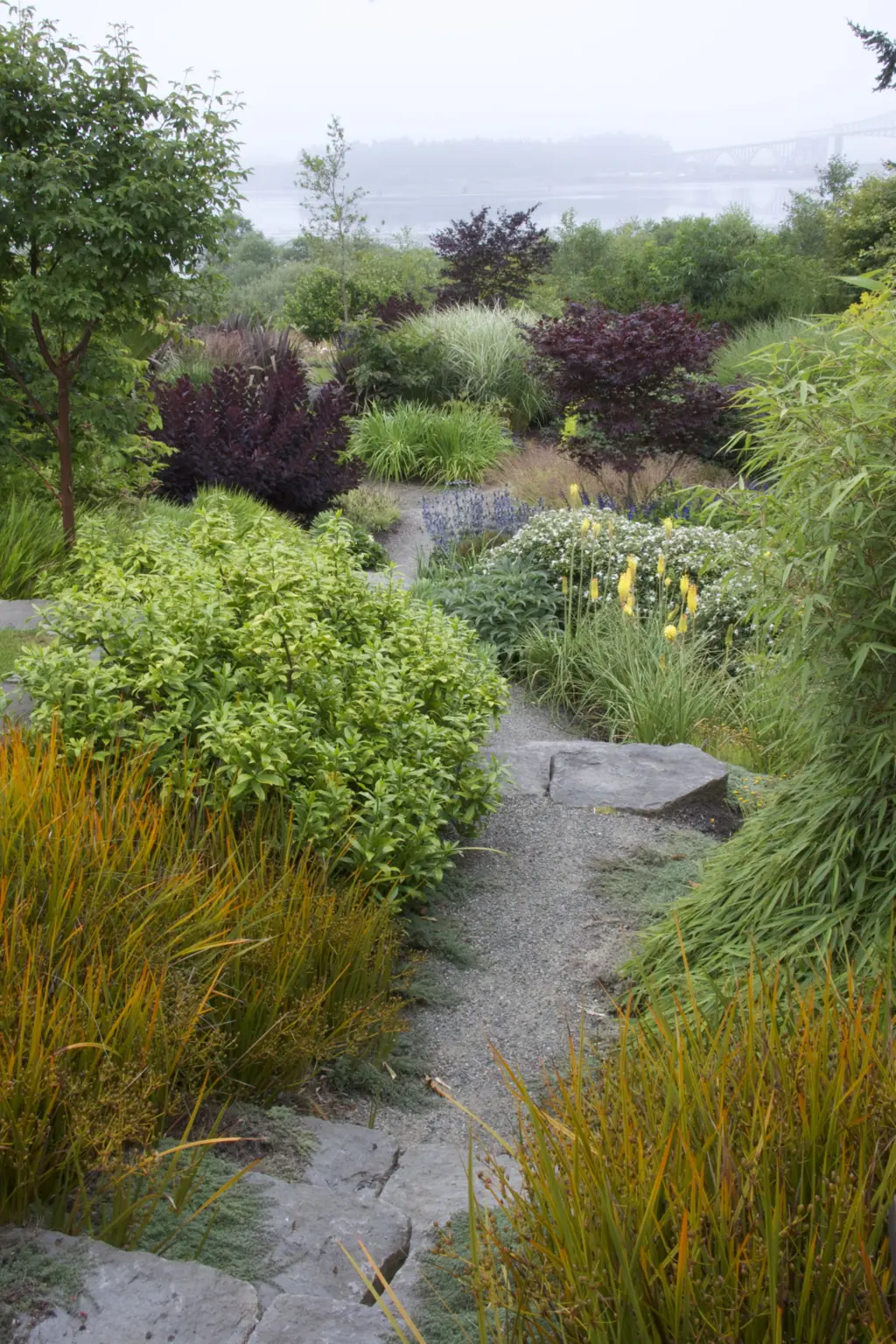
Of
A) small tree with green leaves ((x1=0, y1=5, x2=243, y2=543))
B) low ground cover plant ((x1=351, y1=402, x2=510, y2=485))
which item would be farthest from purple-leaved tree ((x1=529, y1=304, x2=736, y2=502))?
small tree with green leaves ((x1=0, y1=5, x2=243, y2=543))

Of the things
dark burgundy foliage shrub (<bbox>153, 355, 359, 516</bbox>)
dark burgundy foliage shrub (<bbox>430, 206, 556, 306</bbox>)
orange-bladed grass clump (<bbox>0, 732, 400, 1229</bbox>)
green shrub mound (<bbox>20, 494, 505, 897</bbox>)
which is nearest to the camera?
orange-bladed grass clump (<bbox>0, 732, 400, 1229</bbox>)

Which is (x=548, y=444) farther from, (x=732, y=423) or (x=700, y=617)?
(x=700, y=617)

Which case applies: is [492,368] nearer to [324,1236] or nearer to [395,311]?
[395,311]

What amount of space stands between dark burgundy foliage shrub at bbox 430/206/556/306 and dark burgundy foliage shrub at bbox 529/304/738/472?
8.93 metres

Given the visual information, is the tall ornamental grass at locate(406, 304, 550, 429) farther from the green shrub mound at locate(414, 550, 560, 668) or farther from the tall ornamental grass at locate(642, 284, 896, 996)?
the tall ornamental grass at locate(642, 284, 896, 996)

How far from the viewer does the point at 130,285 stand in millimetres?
5738

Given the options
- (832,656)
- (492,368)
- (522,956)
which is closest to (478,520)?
(492,368)

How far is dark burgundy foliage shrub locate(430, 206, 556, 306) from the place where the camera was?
18.0 metres

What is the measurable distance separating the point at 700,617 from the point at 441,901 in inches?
134

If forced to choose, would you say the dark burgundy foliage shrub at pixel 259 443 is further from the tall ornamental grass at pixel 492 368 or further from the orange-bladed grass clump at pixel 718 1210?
the orange-bladed grass clump at pixel 718 1210

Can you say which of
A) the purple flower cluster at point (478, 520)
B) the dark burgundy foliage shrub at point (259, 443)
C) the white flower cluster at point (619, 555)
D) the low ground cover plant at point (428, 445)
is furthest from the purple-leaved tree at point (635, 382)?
the low ground cover plant at point (428, 445)

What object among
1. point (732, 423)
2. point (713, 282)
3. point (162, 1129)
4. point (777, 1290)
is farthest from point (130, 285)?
point (713, 282)

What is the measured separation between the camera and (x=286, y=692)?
12.2 feet

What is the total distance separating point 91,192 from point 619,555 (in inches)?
143
